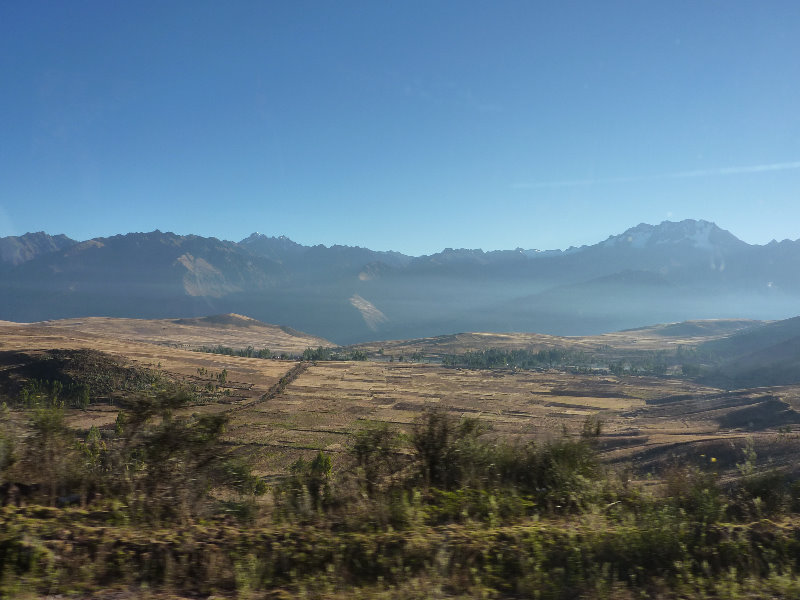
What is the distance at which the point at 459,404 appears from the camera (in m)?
91.9

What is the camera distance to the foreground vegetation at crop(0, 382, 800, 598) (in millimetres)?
5438

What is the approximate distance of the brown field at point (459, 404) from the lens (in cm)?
5106

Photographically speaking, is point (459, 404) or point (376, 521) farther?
point (459, 404)

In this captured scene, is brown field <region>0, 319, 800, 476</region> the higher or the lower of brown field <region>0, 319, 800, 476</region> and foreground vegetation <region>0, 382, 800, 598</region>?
the lower

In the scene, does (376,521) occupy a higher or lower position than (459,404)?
higher

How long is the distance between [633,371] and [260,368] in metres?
122

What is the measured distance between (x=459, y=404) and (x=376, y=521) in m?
88.0

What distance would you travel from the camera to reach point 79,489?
23.4ft

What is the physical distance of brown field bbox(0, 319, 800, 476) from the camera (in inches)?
2010

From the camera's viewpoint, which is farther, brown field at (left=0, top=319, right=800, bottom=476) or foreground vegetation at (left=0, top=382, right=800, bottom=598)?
brown field at (left=0, top=319, right=800, bottom=476)

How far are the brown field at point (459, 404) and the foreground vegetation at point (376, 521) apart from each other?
25.5 meters

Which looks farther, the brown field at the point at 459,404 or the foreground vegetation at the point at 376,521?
the brown field at the point at 459,404

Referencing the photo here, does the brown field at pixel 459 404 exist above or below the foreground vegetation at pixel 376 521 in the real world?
below

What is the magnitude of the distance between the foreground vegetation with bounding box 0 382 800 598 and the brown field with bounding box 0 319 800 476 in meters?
25.5
